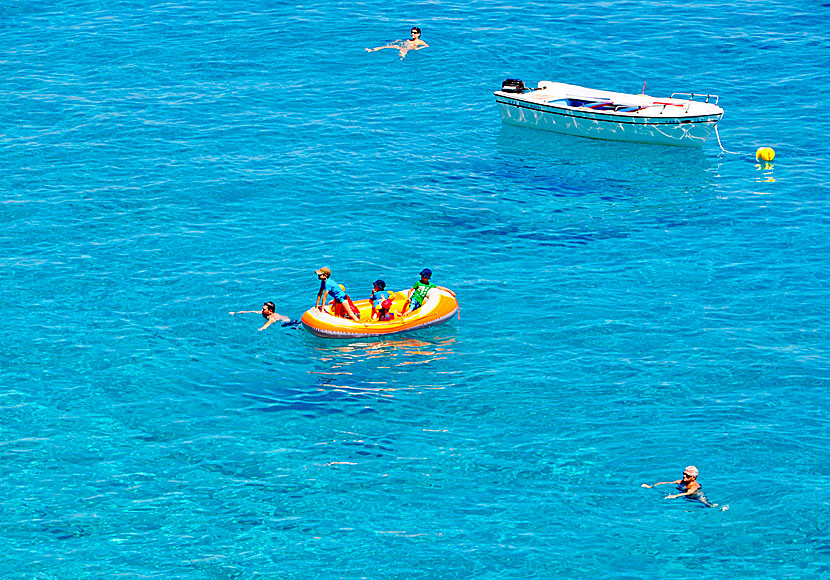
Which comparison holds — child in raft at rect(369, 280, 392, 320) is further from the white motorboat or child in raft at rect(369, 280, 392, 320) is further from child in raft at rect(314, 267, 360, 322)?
the white motorboat

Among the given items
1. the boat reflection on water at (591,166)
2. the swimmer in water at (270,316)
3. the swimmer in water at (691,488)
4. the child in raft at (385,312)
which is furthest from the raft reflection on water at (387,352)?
the boat reflection on water at (591,166)

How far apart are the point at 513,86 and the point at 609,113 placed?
5198 millimetres

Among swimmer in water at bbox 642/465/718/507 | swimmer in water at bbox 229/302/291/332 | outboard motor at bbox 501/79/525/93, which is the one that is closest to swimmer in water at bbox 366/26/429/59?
outboard motor at bbox 501/79/525/93

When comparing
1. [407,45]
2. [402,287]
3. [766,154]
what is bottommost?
[402,287]

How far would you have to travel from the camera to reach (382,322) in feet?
114

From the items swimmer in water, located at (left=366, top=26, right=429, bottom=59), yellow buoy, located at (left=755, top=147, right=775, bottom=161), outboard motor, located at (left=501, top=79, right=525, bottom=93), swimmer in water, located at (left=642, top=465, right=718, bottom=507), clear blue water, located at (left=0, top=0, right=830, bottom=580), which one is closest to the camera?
clear blue water, located at (left=0, top=0, right=830, bottom=580)

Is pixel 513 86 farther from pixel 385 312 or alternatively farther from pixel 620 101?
pixel 385 312

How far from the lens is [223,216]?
1668 inches

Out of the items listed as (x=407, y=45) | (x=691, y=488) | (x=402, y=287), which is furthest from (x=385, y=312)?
(x=407, y=45)

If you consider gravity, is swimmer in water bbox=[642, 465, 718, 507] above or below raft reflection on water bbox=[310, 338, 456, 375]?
below

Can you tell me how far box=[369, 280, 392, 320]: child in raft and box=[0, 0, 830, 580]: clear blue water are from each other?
3.95ft

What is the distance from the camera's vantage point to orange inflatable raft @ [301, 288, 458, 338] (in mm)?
34250

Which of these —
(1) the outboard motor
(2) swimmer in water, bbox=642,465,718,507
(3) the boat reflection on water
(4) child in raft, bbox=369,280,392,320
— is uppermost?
(1) the outboard motor

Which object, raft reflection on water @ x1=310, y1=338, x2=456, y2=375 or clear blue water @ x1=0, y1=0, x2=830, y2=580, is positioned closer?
clear blue water @ x1=0, y1=0, x2=830, y2=580
